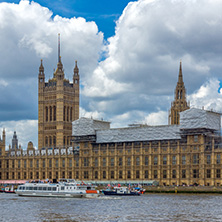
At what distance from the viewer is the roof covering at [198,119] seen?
620 ft

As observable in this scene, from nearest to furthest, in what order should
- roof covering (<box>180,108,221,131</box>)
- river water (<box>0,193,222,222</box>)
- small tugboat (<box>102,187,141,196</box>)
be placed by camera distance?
river water (<box>0,193,222,222</box>) < small tugboat (<box>102,187,141,196</box>) < roof covering (<box>180,108,221,131</box>)

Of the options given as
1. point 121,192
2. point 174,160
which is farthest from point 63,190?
point 174,160

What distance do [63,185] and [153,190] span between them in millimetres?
37621

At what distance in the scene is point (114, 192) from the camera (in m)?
163

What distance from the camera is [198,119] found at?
190 metres

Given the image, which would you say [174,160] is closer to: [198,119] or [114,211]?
[198,119]

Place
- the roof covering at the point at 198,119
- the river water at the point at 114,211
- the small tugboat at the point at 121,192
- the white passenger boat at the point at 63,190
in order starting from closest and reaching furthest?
the river water at the point at 114,211, the white passenger boat at the point at 63,190, the small tugboat at the point at 121,192, the roof covering at the point at 198,119

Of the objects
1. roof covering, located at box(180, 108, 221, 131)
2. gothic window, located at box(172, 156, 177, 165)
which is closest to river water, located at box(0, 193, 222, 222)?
roof covering, located at box(180, 108, 221, 131)

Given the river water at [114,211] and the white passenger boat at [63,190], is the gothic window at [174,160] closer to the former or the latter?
the white passenger boat at [63,190]

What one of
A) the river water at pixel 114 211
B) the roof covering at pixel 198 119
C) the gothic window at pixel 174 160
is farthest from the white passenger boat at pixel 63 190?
the roof covering at pixel 198 119

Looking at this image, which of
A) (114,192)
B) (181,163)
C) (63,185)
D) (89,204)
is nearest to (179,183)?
(181,163)

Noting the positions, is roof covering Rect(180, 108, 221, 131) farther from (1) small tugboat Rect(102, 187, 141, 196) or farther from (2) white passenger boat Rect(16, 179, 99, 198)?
(2) white passenger boat Rect(16, 179, 99, 198)

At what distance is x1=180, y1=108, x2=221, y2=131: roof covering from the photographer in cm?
18900

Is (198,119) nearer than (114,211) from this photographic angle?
No
